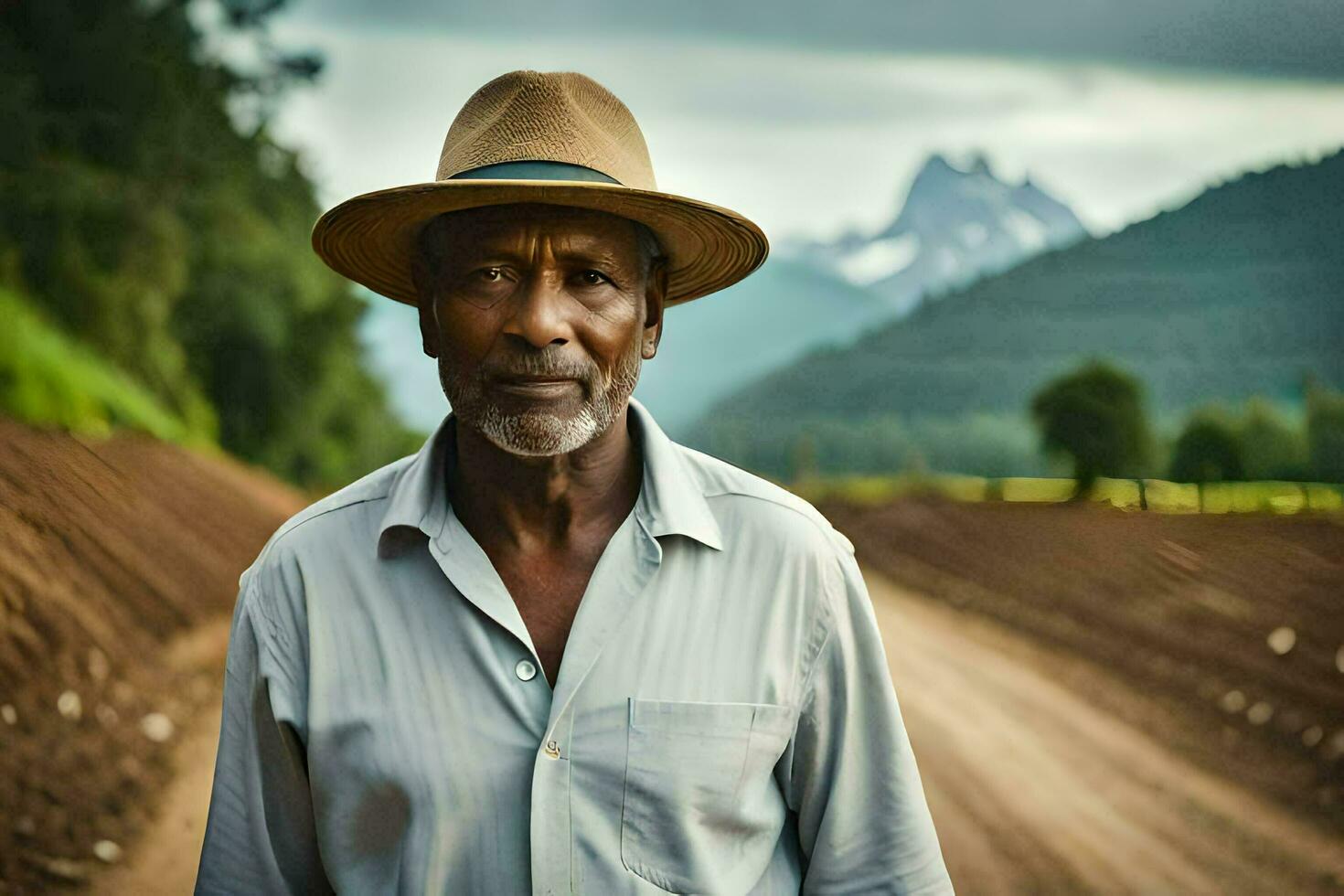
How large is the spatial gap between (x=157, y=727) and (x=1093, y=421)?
3.18m

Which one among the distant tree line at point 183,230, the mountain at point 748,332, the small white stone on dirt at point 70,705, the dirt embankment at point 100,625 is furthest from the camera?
the mountain at point 748,332

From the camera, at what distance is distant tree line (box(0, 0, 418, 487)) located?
3863 mm

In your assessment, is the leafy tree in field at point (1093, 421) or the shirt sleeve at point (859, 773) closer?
the shirt sleeve at point (859, 773)

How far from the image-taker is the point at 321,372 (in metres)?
4.52

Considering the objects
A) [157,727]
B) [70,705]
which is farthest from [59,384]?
[157,727]

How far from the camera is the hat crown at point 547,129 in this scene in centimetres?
151

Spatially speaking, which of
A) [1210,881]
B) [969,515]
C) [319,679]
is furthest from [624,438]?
[1210,881]

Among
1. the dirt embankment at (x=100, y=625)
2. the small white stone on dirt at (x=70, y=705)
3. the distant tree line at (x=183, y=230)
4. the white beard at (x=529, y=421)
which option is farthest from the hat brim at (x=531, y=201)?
the distant tree line at (x=183, y=230)

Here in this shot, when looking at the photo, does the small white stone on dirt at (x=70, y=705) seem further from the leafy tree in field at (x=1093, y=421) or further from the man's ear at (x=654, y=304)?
the leafy tree in field at (x=1093, y=421)

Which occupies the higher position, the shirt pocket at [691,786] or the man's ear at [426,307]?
the man's ear at [426,307]

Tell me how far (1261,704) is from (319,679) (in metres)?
3.09

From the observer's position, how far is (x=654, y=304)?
1.73 m

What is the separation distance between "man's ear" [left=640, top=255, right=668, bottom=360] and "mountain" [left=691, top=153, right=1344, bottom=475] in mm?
2533

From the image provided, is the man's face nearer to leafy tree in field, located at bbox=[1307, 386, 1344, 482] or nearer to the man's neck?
the man's neck
